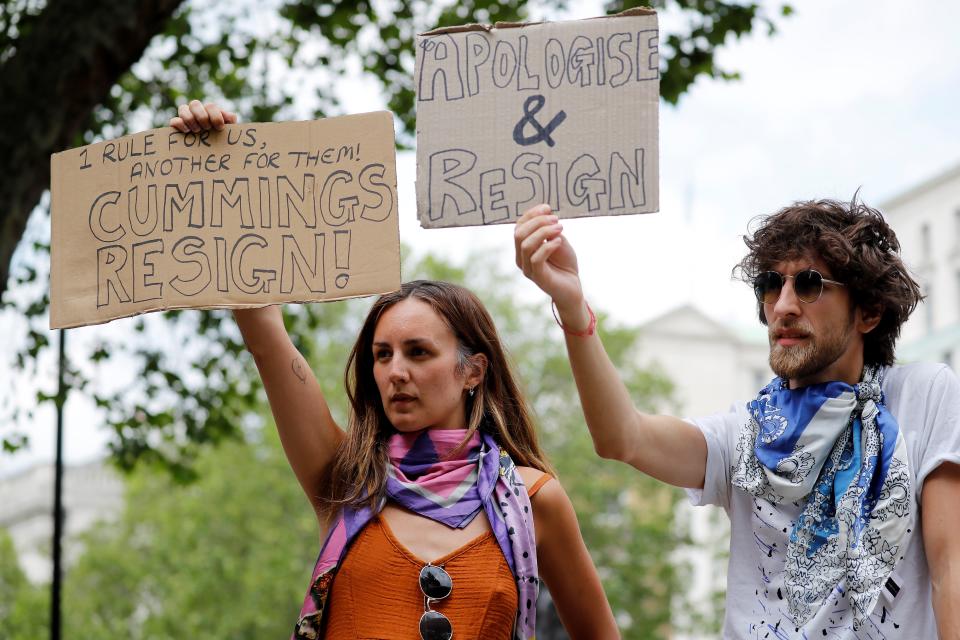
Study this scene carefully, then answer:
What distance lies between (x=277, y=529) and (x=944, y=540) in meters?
22.1

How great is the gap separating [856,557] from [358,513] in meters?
1.20

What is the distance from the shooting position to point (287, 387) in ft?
11.2

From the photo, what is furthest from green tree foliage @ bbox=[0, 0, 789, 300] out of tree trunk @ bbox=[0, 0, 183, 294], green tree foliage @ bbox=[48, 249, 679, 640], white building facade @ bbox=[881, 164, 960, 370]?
white building facade @ bbox=[881, 164, 960, 370]

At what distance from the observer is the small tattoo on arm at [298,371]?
344 cm

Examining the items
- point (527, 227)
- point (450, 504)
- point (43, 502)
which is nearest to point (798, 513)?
point (450, 504)

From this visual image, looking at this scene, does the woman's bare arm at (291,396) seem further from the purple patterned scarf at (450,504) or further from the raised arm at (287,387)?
the purple patterned scarf at (450,504)

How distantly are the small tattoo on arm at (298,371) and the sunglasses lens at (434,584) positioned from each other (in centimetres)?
59

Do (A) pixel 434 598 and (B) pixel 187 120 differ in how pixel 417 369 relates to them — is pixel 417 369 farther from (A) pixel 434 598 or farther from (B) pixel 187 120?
(B) pixel 187 120

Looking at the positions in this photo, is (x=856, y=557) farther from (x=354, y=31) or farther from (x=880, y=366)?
(x=354, y=31)

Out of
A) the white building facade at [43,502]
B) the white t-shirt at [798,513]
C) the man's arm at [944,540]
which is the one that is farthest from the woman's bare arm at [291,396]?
the white building facade at [43,502]

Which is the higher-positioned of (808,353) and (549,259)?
(549,259)

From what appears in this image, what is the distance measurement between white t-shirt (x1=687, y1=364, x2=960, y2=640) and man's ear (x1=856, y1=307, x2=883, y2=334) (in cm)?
12

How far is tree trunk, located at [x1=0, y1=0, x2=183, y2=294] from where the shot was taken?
20.9ft

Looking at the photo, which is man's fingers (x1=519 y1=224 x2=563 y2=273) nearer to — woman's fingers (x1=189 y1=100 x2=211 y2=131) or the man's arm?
woman's fingers (x1=189 y1=100 x2=211 y2=131)
